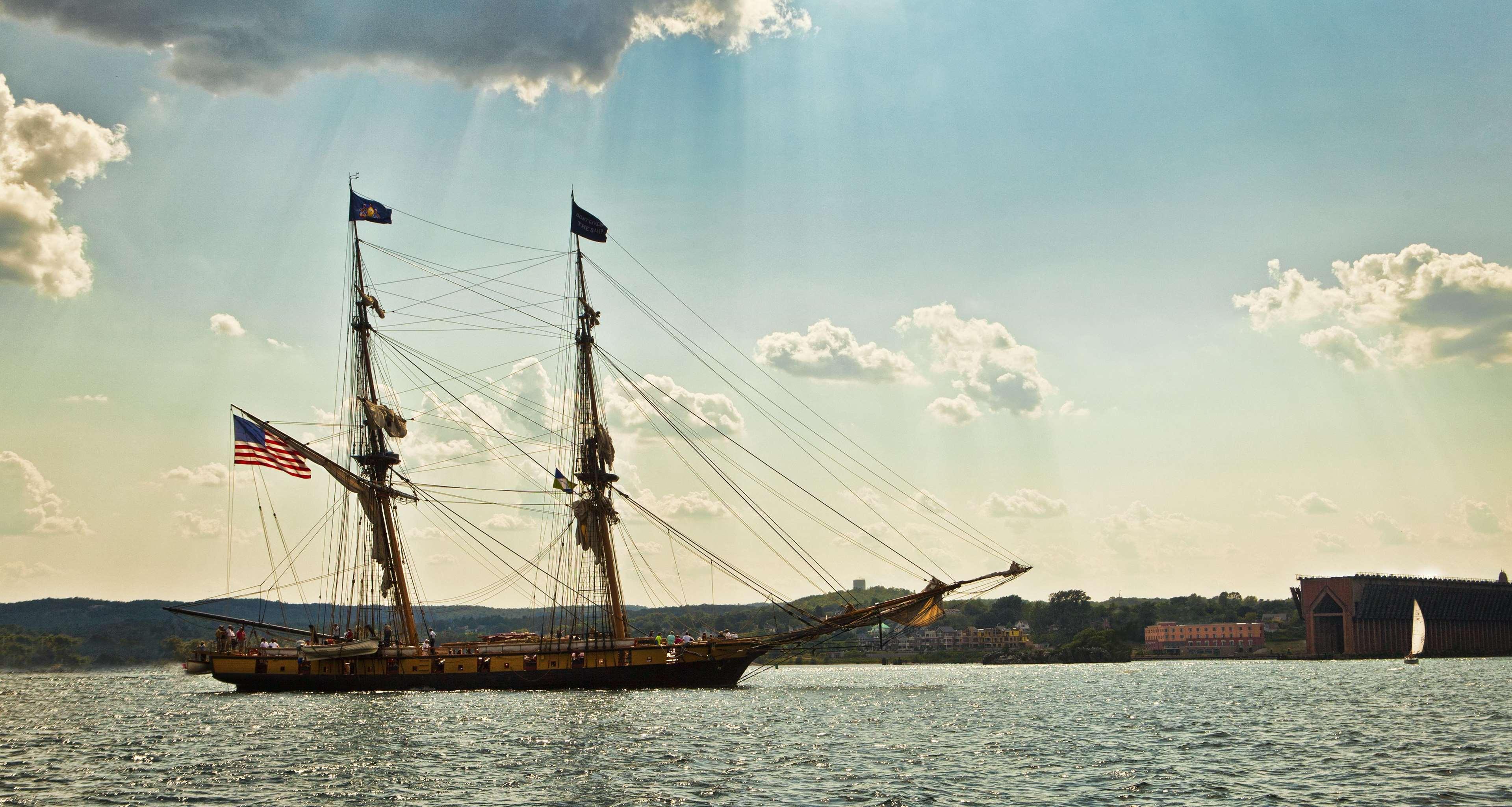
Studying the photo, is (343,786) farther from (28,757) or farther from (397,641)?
(397,641)

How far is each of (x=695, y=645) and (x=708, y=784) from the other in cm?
→ 4511

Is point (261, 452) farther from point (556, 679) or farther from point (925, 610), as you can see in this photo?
point (925, 610)

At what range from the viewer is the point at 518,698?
278 feet

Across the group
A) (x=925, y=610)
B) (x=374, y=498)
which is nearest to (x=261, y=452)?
(x=374, y=498)

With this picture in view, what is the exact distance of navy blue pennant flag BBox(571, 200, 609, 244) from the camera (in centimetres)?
8906

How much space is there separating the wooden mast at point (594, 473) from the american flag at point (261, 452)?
66.3ft

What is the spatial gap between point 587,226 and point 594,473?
61.2ft

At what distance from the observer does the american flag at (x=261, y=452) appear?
80.5 metres

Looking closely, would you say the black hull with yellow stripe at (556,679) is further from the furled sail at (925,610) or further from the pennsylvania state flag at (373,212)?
the pennsylvania state flag at (373,212)

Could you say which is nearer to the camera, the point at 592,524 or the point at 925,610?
the point at 925,610

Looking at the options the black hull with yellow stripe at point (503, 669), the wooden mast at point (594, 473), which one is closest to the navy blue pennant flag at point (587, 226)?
the wooden mast at point (594, 473)

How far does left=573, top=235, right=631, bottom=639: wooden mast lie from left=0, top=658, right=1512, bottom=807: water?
7.55 m

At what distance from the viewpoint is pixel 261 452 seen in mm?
81562

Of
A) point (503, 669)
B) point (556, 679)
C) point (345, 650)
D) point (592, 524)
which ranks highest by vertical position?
point (592, 524)
